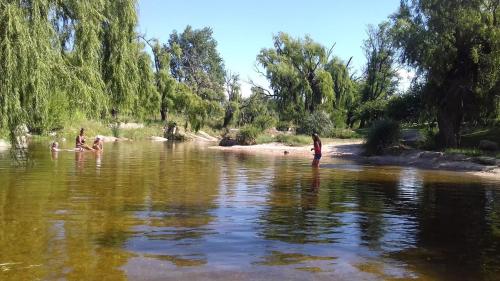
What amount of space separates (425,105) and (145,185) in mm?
23640

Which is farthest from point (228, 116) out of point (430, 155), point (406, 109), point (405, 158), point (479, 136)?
point (430, 155)

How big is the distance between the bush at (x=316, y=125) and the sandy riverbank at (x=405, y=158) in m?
7.81

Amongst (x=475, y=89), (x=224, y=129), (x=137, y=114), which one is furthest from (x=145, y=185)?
(x=224, y=129)

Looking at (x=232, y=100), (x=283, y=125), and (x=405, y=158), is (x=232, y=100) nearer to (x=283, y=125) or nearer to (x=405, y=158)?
(x=283, y=125)

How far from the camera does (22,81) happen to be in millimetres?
9391

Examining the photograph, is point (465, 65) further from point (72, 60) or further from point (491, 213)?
point (72, 60)

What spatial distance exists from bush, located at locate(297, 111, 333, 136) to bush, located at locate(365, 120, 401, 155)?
17.0 metres

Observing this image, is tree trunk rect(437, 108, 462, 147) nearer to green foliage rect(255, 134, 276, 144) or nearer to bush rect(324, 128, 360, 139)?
bush rect(324, 128, 360, 139)

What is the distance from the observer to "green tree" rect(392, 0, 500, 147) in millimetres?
28672

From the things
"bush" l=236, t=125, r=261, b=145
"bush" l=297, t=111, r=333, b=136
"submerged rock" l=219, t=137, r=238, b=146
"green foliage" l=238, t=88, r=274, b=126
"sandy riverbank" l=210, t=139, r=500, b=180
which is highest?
"green foliage" l=238, t=88, r=274, b=126

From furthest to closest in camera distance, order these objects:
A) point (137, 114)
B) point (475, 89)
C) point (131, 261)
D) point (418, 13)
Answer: point (418, 13) → point (475, 89) → point (137, 114) → point (131, 261)

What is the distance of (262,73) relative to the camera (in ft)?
213

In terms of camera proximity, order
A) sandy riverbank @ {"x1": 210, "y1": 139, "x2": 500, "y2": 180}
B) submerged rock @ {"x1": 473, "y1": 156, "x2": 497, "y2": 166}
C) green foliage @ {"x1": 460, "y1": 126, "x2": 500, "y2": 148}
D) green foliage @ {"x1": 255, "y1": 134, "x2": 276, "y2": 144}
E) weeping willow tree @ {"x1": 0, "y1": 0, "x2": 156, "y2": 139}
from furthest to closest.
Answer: green foliage @ {"x1": 255, "y1": 134, "x2": 276, "y2": 144}
green foliage @ {"x1": 460, "y1": 126, "x2": 500, "y2": 148}
submerged rock @ {"x1": 473, "y1": 156, "x2": 497, "y2": 166}
sandy riverbank @ {"x1": 210, "y1": 139, "x2": 500, "y2": 180}
weeping willow tree @ {"x1": 0, "y1": 0, "x2": 156, "y2": 139}

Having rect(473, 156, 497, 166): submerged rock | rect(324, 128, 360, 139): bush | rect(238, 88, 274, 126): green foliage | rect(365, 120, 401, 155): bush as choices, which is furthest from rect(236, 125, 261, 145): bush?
rect(473, 156, 497, 166): submerged rock
